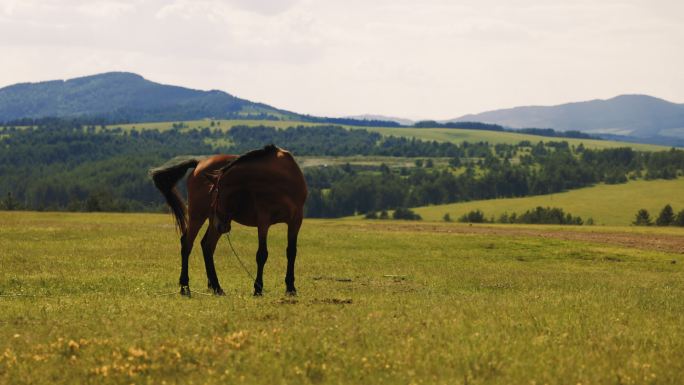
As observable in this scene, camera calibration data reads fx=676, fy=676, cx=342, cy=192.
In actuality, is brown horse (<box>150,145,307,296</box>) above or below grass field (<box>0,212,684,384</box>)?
above

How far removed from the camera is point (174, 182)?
22531 millimetres

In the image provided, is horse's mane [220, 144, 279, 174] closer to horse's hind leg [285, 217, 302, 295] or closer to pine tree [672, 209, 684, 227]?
horse's hind leg [285, 217, 302, 295]

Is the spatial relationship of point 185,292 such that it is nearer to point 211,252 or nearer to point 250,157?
point 211,252

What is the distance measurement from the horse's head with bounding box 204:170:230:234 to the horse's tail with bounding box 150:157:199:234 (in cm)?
224

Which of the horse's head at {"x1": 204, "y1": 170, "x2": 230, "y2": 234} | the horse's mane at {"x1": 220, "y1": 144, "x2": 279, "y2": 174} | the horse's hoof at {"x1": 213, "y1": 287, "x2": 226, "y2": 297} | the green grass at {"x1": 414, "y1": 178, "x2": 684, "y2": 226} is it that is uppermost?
the horse's mane at {"x1": 220, "y1": 144, "x2": 279, "y2": 174}

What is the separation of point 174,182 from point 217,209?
3.23 metres

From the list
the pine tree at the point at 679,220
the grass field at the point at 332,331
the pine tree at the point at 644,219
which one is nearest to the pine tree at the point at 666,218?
the pine tree at the point at 679,220

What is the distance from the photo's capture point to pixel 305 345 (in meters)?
12.0

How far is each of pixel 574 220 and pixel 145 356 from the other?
140m

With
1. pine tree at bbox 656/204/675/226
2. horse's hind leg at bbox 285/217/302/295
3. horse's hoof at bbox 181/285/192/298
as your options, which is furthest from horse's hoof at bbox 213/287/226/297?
pine tree at bbox 656/204/675/226

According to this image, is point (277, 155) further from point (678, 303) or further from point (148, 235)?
point (148, 235)

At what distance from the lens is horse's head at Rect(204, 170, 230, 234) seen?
19953 mm

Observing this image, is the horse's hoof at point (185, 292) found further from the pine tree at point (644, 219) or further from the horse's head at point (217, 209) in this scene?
the pine tree at point (644, 219)

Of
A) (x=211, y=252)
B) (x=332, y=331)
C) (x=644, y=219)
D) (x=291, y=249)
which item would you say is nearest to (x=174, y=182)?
(x=211, y=252)
